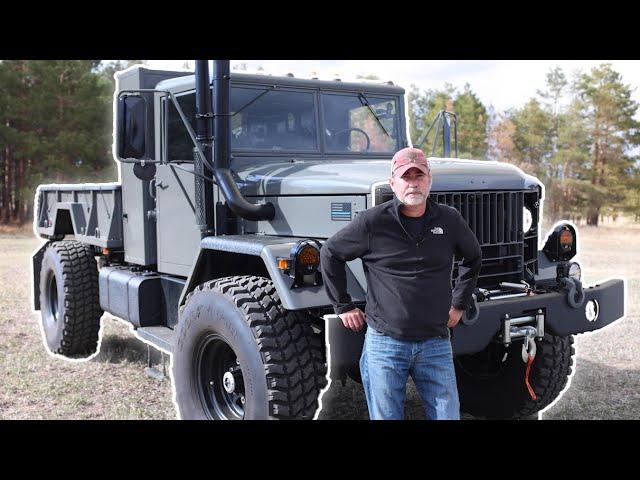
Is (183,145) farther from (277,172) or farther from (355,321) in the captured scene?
(355,321)

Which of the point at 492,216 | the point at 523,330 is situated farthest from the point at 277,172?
the point at 523,330

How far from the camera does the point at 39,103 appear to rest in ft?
75.2

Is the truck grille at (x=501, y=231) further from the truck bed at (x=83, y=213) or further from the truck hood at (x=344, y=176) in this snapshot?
the truck bed at (x=83, y=213)

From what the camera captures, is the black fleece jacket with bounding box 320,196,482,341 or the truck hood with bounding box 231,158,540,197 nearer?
the black fleece jacket with bounding box 320,196,482,341

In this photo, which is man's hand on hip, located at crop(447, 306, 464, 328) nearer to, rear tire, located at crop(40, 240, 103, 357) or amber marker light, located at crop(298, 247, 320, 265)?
amber marker light, located at crop(298, 247, 320, 265)

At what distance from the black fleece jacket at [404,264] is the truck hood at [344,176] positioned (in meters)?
0.76

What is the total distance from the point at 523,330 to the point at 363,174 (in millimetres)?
1284

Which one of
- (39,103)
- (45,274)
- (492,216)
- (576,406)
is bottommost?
(576,406)

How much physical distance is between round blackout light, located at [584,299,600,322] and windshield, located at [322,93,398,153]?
78.6 inches

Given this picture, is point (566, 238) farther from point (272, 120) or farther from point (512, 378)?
point (272, 120)

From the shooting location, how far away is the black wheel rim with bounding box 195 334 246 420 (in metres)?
4.33

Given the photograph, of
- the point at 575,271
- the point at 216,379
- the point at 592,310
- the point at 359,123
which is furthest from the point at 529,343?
the point at 359,123

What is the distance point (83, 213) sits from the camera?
7.19 metres

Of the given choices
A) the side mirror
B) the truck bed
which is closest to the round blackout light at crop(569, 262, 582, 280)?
the side mirror
